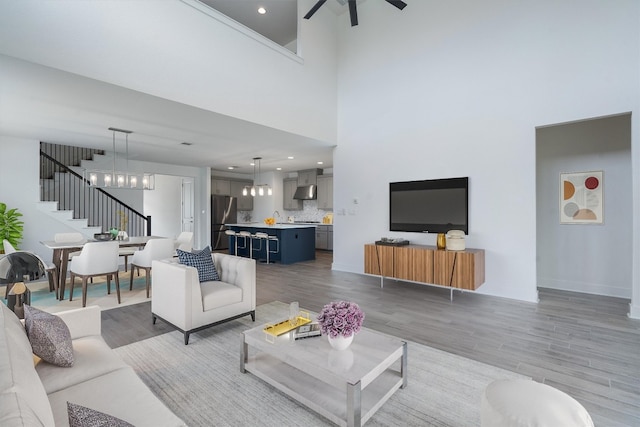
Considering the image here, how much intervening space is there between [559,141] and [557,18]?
182 centimetres

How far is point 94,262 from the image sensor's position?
416cm

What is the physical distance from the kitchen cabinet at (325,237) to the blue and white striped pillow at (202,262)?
6.19m

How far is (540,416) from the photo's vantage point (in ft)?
4.17

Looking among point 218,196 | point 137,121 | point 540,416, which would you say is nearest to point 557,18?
point 540,416

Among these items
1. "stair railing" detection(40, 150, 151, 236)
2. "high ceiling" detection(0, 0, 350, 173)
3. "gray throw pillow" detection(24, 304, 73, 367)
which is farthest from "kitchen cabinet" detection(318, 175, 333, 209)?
"gray throw pillow" detection(24, 304, 73, 367)

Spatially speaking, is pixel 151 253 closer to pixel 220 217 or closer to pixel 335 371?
pixel 335 371

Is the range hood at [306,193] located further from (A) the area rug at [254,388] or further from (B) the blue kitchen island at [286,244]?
(A) the area rug at [254,388]

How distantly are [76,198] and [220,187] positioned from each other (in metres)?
4.09

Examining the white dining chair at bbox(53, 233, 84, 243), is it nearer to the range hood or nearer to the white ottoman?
the white ottoman

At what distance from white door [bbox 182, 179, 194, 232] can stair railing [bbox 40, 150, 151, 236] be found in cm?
148

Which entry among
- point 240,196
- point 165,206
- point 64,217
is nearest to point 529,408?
point 64,217

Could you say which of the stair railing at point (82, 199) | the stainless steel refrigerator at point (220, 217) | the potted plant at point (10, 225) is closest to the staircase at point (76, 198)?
the stair railing at point (82, 199)

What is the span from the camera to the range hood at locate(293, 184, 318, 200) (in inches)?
397

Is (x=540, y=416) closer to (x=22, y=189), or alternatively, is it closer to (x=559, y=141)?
(x=559, y=141)
